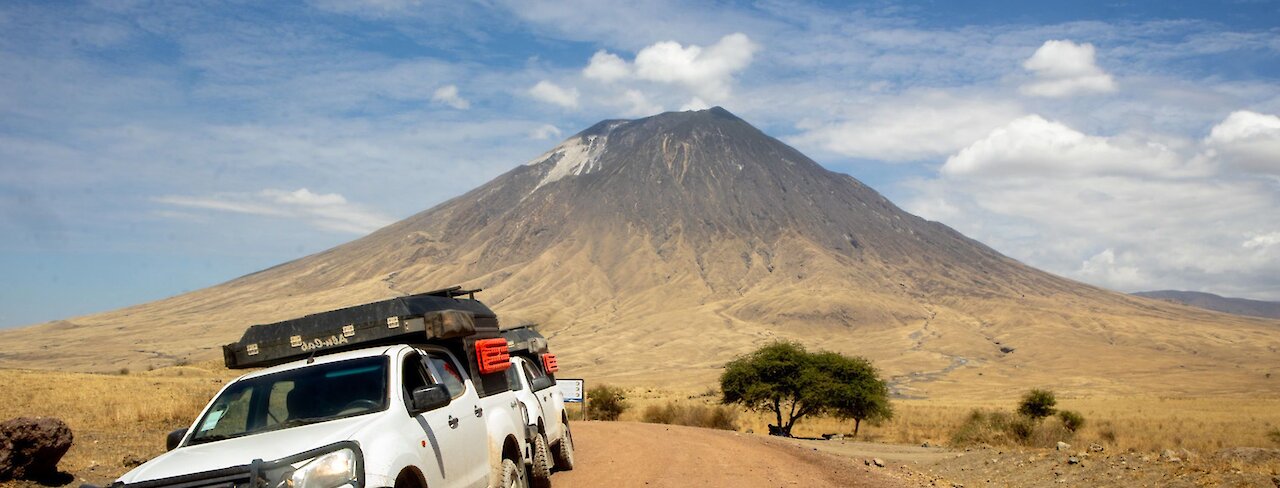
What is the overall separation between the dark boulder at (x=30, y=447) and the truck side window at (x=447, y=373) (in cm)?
668

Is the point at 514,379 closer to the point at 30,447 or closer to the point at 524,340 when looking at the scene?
the point at 524,340

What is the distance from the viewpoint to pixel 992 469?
17062mm

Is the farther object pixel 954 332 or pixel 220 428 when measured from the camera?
pixel 954 332

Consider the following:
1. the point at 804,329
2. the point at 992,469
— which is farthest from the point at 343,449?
the point at 804,329

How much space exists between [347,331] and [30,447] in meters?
6.52

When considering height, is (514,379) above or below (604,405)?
above

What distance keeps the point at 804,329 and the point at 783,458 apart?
146 metres

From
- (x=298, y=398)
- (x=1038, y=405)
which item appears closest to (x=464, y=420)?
(x=298, y=398)

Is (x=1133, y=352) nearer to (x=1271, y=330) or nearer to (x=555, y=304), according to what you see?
(x=1271, y=330)

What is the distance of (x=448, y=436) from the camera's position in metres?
7.99

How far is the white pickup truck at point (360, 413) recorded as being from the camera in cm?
631

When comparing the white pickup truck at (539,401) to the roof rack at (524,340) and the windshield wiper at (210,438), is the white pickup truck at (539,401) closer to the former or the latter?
the roof rack at (524,340)

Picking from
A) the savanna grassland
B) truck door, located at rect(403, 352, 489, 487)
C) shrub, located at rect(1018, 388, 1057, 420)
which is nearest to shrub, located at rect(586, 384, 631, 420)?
the savanna grassland

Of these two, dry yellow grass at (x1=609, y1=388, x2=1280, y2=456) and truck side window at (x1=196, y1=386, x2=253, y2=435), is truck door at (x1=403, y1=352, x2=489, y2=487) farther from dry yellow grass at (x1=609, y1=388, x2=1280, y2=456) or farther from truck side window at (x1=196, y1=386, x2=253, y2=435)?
dry yellow grass at (x1=609, y1=388, x2=1280, y2=456)
